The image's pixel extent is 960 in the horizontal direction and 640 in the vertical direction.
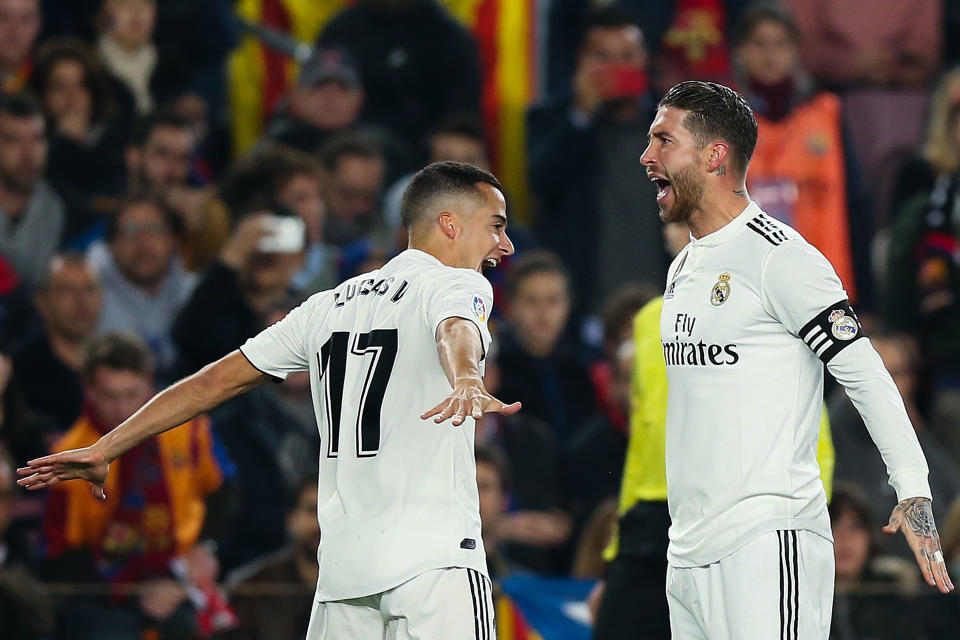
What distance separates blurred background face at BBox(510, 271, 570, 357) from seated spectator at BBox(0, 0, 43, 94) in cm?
337

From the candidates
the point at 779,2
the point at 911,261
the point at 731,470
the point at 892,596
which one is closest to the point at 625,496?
the point at 731,470

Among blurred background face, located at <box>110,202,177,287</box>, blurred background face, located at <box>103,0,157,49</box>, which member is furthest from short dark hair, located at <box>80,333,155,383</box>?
blurred background face, located at <box>103,0,157,49</box>

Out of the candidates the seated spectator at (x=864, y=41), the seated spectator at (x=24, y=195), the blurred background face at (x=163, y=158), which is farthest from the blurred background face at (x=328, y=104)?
the seated spectator at (x=864, y=41)

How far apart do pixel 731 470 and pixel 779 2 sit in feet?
22.8

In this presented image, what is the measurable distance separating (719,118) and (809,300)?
698mm

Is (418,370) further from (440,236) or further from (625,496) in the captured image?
(625,496)

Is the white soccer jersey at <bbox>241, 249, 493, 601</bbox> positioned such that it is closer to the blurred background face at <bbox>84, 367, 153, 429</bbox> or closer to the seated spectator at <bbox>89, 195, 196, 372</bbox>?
the blurred background face at <bbox>84, 367, 153, 429</bbox>

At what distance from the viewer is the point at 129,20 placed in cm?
1035

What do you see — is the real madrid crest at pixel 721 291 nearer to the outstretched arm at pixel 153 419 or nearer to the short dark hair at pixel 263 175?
the outstretched arm at pixel 153 419

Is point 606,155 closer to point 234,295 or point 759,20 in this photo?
point 759,20

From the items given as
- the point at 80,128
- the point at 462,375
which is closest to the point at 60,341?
the point at 80,128

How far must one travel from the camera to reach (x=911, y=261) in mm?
9922

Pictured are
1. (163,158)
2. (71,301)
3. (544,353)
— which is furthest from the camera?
(163,158)

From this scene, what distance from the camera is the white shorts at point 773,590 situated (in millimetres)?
4637
